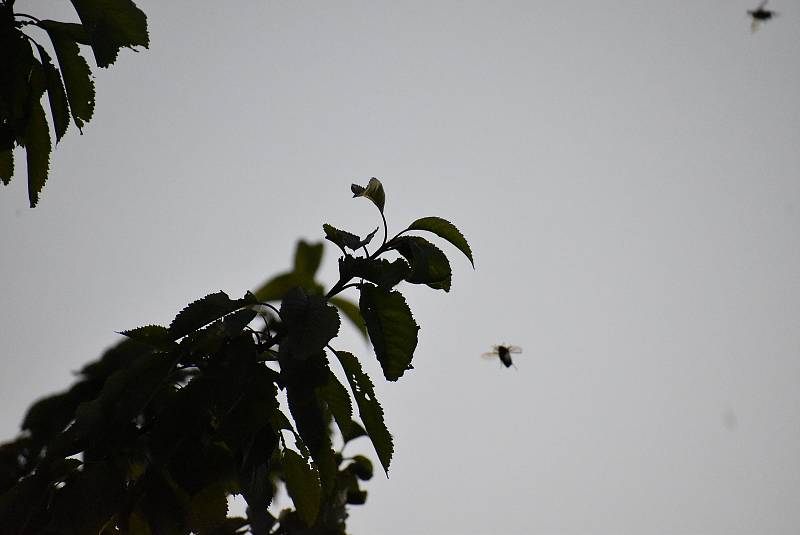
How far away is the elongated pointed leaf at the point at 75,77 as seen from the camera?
6.88 ft

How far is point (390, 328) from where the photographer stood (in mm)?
1928

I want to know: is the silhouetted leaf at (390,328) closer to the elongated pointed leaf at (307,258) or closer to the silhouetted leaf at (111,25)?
the elongated pointed leaf at (307,258)

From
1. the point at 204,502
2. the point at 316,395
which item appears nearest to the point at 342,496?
the point at 204,502

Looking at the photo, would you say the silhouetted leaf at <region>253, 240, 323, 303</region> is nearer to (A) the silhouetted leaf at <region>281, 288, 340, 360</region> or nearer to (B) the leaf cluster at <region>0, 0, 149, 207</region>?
(A) the silhouetted leaf at <region>281, 288, 340, 360</region>

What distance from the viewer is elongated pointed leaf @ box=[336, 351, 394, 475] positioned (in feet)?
6.34

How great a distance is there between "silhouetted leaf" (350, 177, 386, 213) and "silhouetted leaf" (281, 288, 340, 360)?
0.37 m

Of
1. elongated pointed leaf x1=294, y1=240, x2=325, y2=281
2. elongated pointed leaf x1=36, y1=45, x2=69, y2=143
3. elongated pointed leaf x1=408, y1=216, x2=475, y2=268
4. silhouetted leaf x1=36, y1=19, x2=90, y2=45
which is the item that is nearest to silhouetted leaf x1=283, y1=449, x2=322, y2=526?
elongated pointed leaf x1=294, y1=240, x2=325, y2=281

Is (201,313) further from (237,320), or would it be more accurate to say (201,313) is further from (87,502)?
(87,502)

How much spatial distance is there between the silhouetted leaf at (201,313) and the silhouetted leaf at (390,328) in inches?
12.8

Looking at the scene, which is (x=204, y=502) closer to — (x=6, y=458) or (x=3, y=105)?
(x=6, y=458)

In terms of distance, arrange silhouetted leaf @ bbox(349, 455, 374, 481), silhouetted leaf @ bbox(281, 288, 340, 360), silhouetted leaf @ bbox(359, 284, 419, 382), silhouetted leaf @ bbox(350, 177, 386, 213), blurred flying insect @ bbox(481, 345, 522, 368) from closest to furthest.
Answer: silhouetted leaf @ bbox(281, 288, 340, 360)
silhouetted leaf @ bbox(359, 284, 419, 382)
silhouetted leaf @ bbox(350, 177, 386, 213)
silhouetted leaf @ bbox(349, 455, 374, 481)
blurred flying insect @ bbox(481, 345, 522, 368)

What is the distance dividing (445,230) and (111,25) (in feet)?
3.38

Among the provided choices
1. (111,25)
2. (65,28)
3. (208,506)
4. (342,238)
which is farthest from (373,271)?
(65,28)

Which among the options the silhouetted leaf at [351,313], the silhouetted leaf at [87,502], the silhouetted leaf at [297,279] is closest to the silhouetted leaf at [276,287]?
the silhouetted leaf at [297,279]
